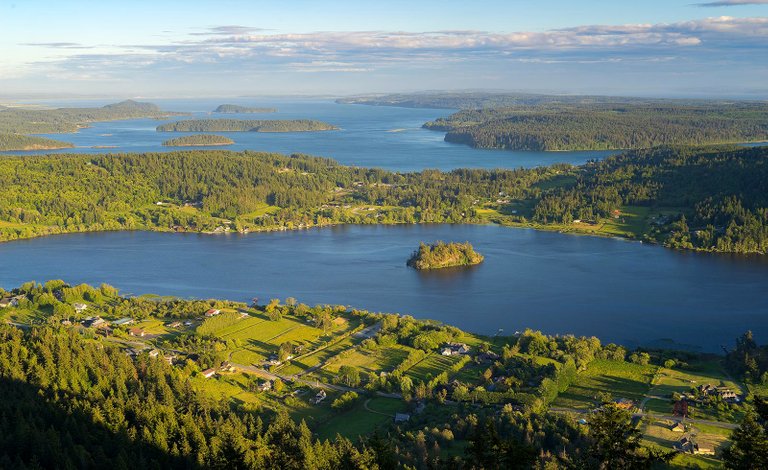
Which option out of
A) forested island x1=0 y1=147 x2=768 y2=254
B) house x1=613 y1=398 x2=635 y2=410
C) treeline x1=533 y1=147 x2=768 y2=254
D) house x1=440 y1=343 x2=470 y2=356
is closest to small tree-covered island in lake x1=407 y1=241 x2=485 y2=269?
forested island x1=0 y1=147 x2=768 y2=254

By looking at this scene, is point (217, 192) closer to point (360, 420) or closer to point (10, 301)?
point (10, 301)

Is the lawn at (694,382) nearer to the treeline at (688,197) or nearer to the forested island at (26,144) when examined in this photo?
the treeline at (688,197)

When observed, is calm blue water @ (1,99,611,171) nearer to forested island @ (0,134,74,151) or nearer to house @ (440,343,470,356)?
forested island @ (0,134,74,151)

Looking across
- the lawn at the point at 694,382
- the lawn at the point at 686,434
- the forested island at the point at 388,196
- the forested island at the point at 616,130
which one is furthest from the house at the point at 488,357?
the forested island at the point at 616,130

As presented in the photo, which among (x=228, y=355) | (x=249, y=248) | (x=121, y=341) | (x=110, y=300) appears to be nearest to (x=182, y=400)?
(x=228, y=355)

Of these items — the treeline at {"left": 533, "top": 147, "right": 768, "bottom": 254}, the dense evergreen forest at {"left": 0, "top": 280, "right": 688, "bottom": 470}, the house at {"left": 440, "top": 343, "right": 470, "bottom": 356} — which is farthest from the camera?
the treeline at {"left": 533, "top": 147, "right": 768, "bottom": 254}

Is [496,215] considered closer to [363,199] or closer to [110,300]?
[363,199]

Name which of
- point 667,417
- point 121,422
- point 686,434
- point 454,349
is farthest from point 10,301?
point 686,434
